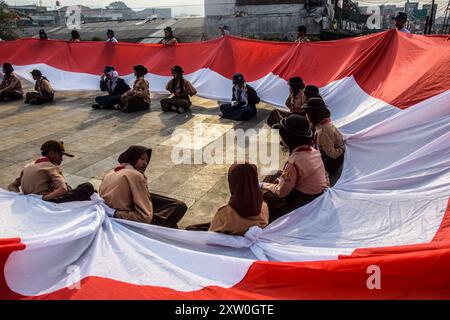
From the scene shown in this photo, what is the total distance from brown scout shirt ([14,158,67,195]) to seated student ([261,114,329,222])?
2.03 m

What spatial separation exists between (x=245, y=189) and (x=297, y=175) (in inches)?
31.1

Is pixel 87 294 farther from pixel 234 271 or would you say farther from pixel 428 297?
pixel 428 297

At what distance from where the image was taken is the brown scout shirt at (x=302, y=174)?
334cm

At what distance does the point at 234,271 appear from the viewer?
7.68ft

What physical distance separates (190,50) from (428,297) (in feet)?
27.9


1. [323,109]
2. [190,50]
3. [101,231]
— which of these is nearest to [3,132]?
[190,50]

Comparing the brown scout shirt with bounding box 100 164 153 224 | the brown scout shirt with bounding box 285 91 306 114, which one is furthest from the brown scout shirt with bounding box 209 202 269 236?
the brown scout shirt with bounding box 285 91 306 114

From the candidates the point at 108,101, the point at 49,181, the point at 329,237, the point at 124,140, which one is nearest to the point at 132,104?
the point at 108,101

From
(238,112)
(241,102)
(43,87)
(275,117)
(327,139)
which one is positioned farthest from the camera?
(43,87)

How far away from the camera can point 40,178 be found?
11.6 ft

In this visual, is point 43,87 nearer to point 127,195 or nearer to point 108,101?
point 108,101

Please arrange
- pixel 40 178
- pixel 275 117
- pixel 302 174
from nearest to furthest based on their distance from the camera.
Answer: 1. pixel 302 174
2. pixel 40 178
3. pixel 275 117

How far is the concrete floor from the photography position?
4.75 meters

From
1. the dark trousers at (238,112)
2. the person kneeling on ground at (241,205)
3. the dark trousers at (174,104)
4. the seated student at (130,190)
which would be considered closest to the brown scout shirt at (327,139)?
the person kneeling on ground at (241,205)
